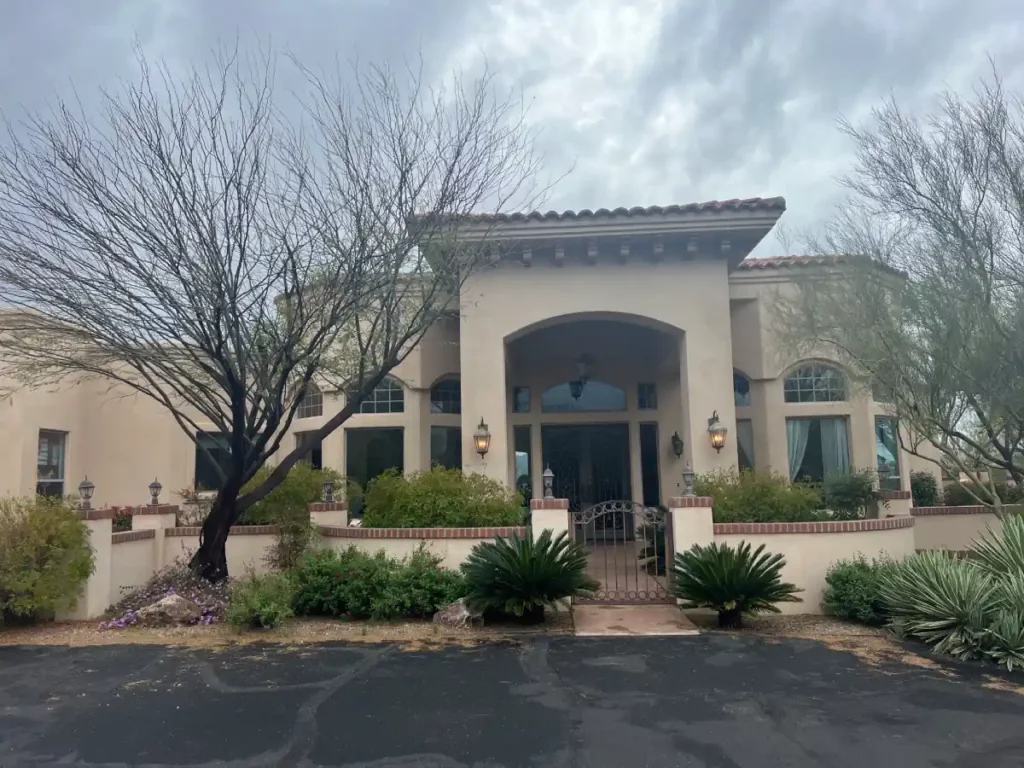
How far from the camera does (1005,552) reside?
26.3ft

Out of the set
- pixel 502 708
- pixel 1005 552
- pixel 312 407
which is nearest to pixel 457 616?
pixel 502 708

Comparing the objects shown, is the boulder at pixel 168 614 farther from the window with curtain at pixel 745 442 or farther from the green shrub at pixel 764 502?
the window with curtain at pixel 745 442

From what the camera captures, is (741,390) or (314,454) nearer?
(741,390)

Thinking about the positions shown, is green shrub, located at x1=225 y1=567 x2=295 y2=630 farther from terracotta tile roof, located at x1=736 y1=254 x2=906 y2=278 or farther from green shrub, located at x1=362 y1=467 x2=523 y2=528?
terracotta tile roof, located at x1=736 y1=254 x2=906 y2=278

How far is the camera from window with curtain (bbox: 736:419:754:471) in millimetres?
14188

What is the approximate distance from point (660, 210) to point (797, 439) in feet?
17.5

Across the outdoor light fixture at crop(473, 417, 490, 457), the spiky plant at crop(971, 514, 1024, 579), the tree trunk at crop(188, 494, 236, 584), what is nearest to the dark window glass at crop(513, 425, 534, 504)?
the outdoor light fixture at crop(473, 417, 490, 457)

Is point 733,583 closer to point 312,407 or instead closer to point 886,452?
point 886,452

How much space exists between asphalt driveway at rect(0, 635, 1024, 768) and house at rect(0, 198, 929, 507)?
17.4 ft

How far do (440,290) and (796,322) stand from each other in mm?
5958

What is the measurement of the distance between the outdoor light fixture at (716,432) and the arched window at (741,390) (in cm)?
241

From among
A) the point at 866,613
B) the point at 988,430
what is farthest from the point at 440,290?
the point at 988,430

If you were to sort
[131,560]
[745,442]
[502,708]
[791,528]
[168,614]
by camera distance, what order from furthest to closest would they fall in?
[745,442] < [131,560] < [791,528] < [168,614] < [502,708]

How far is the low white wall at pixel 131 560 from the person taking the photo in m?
9.90
